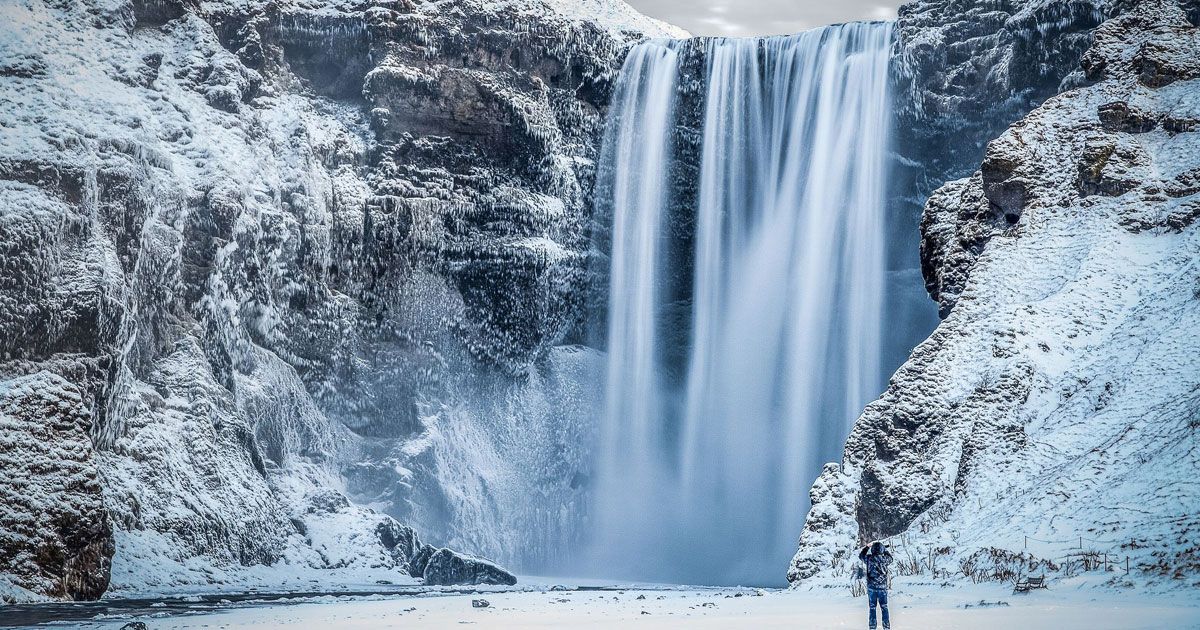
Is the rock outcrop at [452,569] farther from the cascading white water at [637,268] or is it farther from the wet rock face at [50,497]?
the wet rock face at [50,497]

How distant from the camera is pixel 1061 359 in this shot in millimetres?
24453

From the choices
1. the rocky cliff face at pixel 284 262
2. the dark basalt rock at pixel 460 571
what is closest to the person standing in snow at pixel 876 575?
the rocky cliff face at pixel 284 262

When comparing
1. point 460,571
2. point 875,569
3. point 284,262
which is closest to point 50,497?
point 460,571

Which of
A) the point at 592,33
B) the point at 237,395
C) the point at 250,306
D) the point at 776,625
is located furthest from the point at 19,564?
the point at 592,33

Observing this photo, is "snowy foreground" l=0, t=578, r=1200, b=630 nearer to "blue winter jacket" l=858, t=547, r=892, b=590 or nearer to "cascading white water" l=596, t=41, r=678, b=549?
"blue winter jacket" l=858, t=547, r=892, b=590

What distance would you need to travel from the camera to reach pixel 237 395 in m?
35.2

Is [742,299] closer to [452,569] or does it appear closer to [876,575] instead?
[452,569]

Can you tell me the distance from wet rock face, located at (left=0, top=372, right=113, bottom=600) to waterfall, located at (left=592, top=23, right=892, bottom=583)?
19.2 metres

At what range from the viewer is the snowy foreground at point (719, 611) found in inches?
570

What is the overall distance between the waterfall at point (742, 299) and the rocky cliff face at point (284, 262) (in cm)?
187

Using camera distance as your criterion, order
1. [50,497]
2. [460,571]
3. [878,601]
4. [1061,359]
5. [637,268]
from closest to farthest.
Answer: [878,601] < [1061,359] < [50,497] < [460,571] < [637,268]

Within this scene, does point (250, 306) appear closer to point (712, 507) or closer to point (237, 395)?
point (237, 395)

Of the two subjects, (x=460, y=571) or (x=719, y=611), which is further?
(x=460, y=571)

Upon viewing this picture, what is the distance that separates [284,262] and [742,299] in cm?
1530
